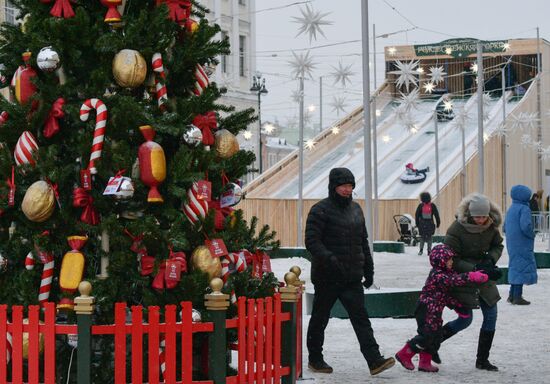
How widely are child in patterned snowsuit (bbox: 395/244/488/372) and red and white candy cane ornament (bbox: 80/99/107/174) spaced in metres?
4.22

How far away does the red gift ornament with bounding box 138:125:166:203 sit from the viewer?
25.2 feet

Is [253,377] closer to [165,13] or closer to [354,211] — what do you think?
[165,13]

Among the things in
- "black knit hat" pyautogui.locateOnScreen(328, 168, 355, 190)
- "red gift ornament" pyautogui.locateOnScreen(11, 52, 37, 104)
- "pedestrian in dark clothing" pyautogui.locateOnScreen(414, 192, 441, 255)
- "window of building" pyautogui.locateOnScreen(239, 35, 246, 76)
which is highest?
"window of building" pyautogui.locateOnScreen(239, 35, 246, 76)

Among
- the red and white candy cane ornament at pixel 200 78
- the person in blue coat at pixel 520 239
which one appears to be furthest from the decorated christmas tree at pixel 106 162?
the person in blue coat at pixel 520 239

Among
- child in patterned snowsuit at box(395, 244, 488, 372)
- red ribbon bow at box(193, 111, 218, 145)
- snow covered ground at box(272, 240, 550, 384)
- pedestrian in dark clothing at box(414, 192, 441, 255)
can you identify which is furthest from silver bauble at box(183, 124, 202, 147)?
pedestrian in dark clothing at box(414, 192, 441, 255)

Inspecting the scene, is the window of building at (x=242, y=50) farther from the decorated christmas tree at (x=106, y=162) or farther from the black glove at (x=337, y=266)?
the decorated christmas tree at (x=106, y=162)

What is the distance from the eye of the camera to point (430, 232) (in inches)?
1341

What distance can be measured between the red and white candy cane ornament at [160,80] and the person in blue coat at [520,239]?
972 cm

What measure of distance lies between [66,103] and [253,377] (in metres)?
2.11

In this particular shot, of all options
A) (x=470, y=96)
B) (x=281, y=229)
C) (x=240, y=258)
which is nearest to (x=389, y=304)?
(x=240, y=258)

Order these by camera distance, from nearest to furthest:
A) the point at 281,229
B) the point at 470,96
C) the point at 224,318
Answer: the point at 224,318 → the point at 281,229 → the point at 470,96

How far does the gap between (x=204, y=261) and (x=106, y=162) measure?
86cm

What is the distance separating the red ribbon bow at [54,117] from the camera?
25.8ft

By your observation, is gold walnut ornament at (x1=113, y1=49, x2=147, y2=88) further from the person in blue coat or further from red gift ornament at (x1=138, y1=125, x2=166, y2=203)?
the person in blue coat
